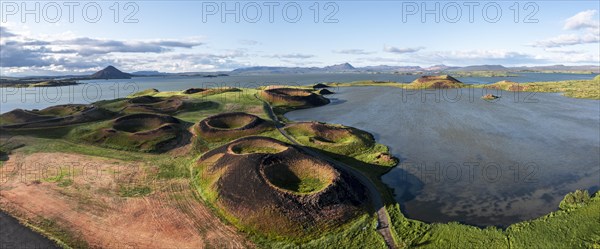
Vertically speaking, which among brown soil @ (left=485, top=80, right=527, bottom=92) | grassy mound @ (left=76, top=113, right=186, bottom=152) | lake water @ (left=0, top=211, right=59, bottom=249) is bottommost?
lake water @ (left=0, top=211, right=59, bottom=249)

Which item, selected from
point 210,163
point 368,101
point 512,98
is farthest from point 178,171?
point 512,98

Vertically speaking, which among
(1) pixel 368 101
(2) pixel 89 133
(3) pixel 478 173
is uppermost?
(1) pixel 368 101

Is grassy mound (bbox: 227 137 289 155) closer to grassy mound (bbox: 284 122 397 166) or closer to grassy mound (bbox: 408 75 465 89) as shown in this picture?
grassy mound (bbox: 284 122 397 166)

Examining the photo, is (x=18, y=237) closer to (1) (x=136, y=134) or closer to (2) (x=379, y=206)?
(1) (x=136, y=134)

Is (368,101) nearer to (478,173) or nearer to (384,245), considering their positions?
(478,173)

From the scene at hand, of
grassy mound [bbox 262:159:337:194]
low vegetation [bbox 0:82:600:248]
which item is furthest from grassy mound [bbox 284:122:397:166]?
grassy mound [bbox 262:159:337:194]

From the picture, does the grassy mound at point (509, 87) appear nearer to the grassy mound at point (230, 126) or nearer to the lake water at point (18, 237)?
the grassy mound at point (230, 126)
